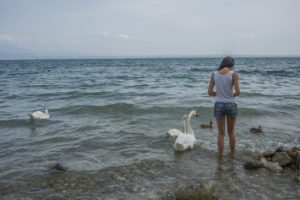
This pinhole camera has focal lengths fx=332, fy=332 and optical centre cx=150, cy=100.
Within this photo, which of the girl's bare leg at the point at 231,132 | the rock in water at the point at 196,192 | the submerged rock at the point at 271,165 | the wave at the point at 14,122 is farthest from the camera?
the wave at the point at 14,122

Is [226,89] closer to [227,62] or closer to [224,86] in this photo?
[224,86]

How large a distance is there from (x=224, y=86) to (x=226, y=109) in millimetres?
505

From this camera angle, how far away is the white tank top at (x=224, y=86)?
6.88m

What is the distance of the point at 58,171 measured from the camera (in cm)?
686

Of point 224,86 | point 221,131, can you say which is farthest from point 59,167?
point 224,86

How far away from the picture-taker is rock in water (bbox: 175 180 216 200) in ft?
17.1

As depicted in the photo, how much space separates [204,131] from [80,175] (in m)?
4.81

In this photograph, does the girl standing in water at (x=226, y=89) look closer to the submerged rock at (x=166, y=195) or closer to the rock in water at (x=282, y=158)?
the rock in water at (x=282, y=158)

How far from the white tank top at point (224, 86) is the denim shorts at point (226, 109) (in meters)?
0.09

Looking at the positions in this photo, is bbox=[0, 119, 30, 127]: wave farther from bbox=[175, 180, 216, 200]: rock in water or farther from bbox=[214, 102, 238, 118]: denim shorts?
bbox=[175, 180, 216, 200]: rock in water

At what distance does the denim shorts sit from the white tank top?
9cm

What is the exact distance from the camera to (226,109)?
706 centimetres

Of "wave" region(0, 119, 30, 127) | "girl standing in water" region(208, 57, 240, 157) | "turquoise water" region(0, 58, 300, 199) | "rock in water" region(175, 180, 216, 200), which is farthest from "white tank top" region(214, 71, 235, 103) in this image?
"wave" region(0, 119, 30, 127)

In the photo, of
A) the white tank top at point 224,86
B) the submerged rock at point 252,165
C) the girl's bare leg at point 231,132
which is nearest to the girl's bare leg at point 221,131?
the girl's bare leg at point 231,132
